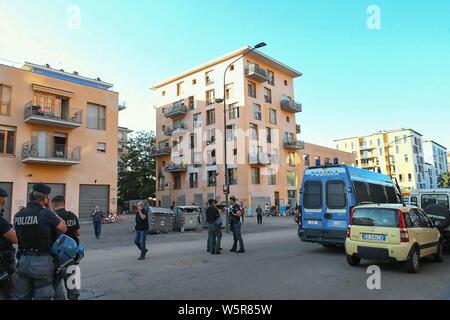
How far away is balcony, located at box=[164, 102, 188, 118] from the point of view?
4766cm

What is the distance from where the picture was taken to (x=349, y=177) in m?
10.9

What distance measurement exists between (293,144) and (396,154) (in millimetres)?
50176

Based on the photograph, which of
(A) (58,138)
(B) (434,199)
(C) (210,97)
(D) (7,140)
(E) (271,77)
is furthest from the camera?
(E) (271,77)

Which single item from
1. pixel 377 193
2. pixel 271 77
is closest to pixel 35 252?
pixel 377 193

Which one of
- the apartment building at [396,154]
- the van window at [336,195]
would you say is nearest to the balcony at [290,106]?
the van window at [336,195]

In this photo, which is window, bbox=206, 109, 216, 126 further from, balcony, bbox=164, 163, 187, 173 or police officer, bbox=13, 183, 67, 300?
police officer, bbox=13, 183, 67, 300

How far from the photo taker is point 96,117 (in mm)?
30562

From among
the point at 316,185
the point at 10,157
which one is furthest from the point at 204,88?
the point at 316,185

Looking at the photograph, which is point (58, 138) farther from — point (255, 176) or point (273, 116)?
point (273, 116)

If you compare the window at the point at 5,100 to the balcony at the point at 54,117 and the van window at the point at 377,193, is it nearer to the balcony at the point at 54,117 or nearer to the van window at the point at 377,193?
the balcony at the point at 54,117
